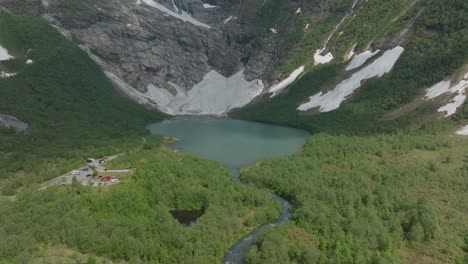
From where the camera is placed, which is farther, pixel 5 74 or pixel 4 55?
pixel 4 55

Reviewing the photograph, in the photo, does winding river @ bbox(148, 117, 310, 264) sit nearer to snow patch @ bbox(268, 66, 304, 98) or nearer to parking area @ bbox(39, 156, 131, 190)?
parking area @ bbox(39, 156, 131, 190)

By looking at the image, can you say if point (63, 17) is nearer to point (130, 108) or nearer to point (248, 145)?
point (130, 108)

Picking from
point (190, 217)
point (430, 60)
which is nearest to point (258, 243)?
point (190, 217)

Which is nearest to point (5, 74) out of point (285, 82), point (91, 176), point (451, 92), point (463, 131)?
point (91, 176)

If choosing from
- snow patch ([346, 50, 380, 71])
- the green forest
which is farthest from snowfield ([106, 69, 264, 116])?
the green forest

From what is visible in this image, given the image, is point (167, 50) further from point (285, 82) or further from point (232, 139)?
point (232, 139)

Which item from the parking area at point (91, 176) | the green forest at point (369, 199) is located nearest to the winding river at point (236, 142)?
the green forest at point (369, 199)
